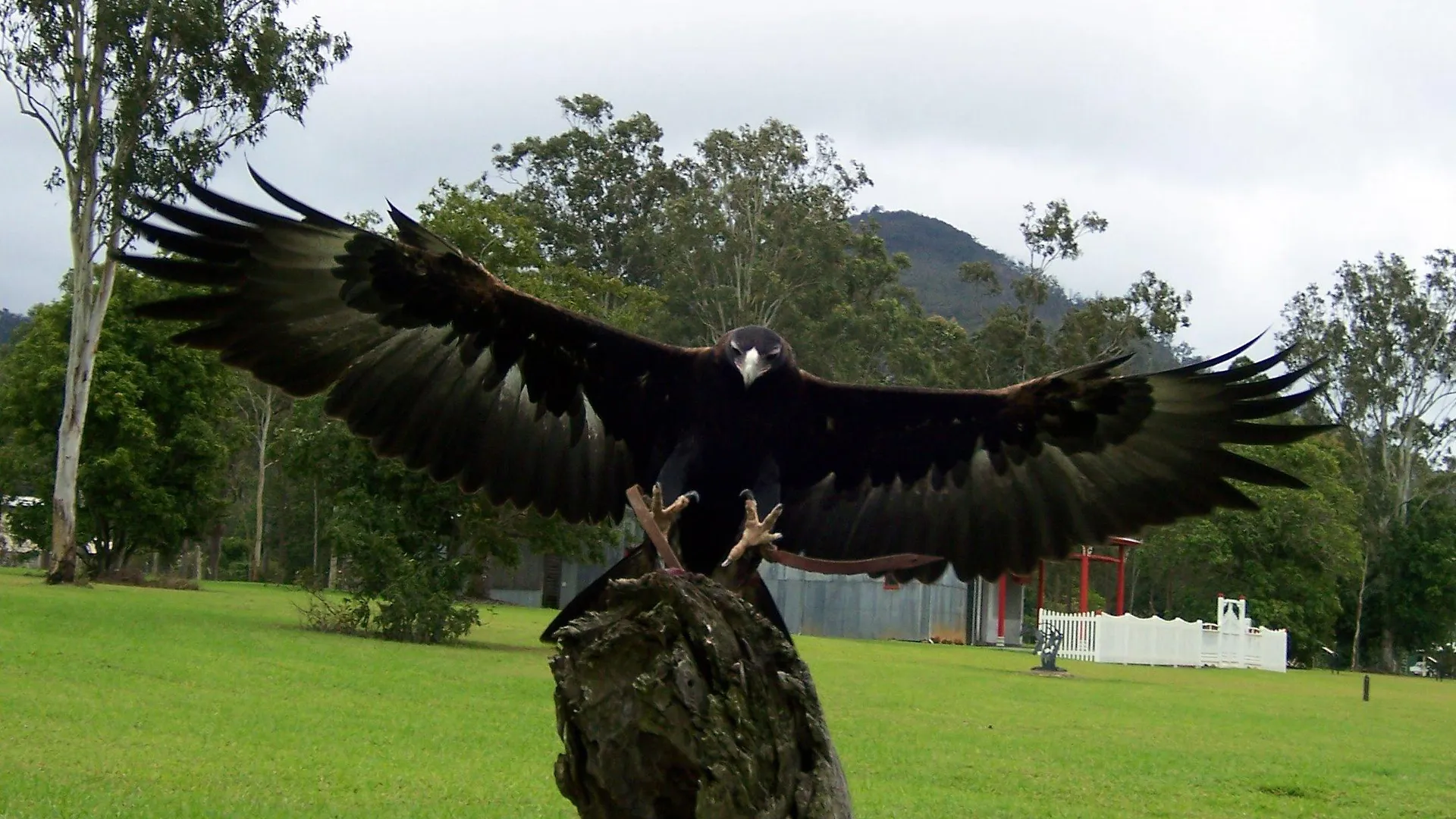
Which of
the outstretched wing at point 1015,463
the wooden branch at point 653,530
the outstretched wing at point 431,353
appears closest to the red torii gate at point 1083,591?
the outstretched wing at point 1015,463

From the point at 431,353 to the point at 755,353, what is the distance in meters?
1.54

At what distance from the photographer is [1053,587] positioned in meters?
57.4

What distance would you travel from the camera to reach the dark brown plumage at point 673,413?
5.53 m

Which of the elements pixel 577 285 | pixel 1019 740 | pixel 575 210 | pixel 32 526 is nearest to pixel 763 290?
pixel 575 210

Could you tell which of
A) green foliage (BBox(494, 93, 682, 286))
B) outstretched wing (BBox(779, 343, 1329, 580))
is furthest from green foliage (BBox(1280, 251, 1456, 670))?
outstretched wing (BBox(779, 343, 1329, 580))

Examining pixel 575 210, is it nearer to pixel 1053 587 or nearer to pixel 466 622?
pixel 1053 587

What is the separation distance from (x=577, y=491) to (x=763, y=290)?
3430cm

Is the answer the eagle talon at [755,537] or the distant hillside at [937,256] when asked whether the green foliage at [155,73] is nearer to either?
the eagle talon at [755,537]

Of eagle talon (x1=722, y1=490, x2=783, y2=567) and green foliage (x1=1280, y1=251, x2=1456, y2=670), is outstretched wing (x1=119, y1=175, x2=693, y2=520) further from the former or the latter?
green foliage (x1=1280, y1=251, x2=1456, y2=670)

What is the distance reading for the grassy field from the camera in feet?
25.1

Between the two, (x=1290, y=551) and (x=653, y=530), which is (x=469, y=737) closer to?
(x=653, y=530)

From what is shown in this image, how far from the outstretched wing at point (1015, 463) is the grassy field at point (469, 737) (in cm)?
258

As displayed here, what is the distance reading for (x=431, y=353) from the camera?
5910mm

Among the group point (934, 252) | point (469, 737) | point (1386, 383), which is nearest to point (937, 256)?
point (934, 252)
